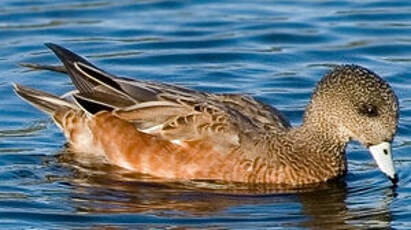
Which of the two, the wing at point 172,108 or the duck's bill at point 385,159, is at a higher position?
the wing at point 172,108

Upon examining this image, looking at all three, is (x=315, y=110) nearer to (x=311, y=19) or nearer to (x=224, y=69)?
(x=224, y=69)

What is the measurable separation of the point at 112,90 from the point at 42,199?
1.12 m

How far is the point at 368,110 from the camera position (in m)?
10.7

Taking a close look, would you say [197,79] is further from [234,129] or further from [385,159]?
[385,159]

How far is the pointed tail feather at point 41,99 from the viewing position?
38.6ft

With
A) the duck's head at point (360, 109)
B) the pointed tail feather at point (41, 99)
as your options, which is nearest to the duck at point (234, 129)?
the duck's head at point (360, 109)

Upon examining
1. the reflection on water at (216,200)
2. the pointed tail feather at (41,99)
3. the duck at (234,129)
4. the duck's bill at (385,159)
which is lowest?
the reflection on water at (216,200)

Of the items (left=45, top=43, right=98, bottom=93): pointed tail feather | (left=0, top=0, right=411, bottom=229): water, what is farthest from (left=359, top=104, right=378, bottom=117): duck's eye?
(left=45, top=43, right=98, bottom=93): pointed tail feather

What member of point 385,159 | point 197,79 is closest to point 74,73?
point 197,79

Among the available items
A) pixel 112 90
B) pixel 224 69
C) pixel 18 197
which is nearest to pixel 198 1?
pixel 224 69

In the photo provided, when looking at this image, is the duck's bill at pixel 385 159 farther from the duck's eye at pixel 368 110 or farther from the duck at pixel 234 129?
the duck's eye at pixel 368 110

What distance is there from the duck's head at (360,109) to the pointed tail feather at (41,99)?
6.28ft

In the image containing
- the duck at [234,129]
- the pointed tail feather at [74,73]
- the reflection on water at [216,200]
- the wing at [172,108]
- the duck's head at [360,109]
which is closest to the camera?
the reflection on water at [216,200]

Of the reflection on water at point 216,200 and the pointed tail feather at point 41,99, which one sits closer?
the reflection on water at point 216,200
